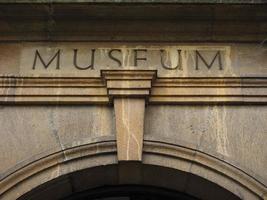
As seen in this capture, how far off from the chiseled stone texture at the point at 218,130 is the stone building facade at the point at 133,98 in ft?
0.03

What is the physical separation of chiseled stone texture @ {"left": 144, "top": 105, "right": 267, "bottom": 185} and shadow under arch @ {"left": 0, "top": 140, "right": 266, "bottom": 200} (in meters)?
0.11

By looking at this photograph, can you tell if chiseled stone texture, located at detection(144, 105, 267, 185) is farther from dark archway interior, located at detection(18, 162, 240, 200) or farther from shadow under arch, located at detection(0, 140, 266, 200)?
dark archway interior, located at detection(18, 162, 240, 200)

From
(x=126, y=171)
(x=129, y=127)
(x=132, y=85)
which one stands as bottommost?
(x=126, y=171)

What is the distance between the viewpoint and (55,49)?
6.93 m

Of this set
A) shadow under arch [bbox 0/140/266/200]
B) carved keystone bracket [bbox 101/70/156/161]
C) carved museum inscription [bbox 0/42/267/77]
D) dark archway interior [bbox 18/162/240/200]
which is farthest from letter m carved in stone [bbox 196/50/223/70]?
dark archway interior [bbox 18/162/240/200]

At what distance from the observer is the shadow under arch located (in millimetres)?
6320

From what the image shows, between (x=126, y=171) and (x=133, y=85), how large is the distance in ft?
2.98

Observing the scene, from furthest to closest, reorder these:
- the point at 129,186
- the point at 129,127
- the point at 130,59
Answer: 1. the point at 129,186
2. the point at 130,59
3. the point at 129,127

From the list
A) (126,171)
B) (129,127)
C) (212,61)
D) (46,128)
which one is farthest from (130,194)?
(212,61)

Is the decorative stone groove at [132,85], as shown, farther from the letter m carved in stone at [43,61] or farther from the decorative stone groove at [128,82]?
the letter m carved in stone at [43,61]

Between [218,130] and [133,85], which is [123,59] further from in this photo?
[218,130]

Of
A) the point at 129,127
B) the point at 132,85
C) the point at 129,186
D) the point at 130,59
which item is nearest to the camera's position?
the point at 129,127

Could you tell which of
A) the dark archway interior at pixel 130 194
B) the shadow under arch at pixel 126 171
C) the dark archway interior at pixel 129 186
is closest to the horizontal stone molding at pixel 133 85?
the shadow under arch at pixel 126 171

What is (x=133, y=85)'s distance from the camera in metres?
6.62
